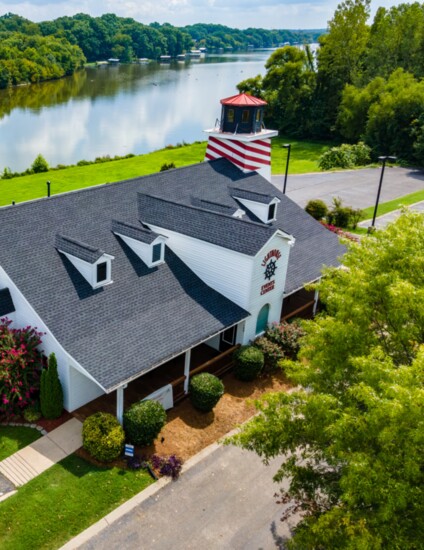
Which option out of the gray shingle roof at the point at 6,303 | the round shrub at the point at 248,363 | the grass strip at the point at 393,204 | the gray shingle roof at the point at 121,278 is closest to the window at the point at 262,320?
the gray shingle roof at the point at 121,278

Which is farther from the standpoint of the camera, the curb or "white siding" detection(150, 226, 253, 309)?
"white siding" detection(150, 226, 253, 309)

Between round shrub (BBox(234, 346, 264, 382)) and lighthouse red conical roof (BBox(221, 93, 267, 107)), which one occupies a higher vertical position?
lighthouse red conical roof (BBox(221, 93, 267, 107))

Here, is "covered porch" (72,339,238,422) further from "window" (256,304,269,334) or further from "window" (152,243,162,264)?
"window" (152,243,162,264)

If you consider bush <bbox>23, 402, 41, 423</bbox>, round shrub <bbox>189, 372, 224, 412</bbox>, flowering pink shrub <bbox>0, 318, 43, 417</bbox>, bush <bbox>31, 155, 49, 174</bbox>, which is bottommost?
bush <bbox>31, 155, 49, 174</bbox>

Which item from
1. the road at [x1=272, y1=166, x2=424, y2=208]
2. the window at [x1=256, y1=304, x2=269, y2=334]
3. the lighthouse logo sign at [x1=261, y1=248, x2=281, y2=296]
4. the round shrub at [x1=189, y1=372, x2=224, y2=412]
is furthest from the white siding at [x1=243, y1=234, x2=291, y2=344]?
the road at [x1=272, y1=166, x2=424, y2=208]

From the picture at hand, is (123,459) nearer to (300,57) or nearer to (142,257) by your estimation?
(142,257)

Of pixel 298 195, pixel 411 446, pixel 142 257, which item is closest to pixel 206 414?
pixel 142 257
